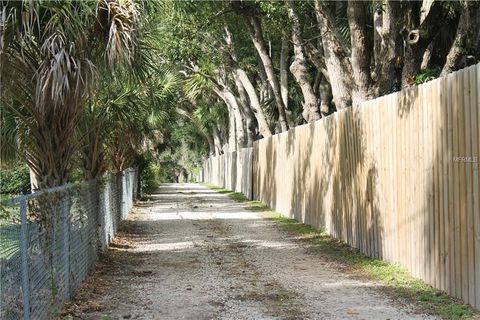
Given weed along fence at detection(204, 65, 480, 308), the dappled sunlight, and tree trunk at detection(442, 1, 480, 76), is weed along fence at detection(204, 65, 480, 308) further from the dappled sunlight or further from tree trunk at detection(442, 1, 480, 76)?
the dappled sunlight

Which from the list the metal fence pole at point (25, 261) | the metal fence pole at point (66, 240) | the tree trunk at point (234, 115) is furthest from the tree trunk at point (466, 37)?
the tree trunk at point (234, 115)

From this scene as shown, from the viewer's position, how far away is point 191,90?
28.9 metres

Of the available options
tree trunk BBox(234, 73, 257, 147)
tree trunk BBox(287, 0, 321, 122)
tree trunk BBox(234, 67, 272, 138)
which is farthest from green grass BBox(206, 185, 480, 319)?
tree trunk BBox(234, 73, 257, 147)

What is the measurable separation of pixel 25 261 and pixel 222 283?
12.3 feet

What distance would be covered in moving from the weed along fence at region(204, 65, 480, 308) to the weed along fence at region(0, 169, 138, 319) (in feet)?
13.8

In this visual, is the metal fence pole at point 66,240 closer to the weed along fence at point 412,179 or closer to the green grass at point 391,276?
the green grass at point 391,276

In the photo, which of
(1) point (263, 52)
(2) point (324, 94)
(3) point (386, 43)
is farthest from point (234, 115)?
(3) point (386, 43)

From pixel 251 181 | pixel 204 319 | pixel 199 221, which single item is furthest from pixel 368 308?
pixel 251 181

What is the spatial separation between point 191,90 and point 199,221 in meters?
12.3

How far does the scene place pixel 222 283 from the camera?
873cm

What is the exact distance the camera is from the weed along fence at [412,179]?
685 centimetres

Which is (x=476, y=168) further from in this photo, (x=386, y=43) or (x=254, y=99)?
(x=254, y=99)

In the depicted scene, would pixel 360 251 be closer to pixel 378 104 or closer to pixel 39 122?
pixel 378 104

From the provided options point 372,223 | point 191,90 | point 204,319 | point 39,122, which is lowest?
point 204,319
